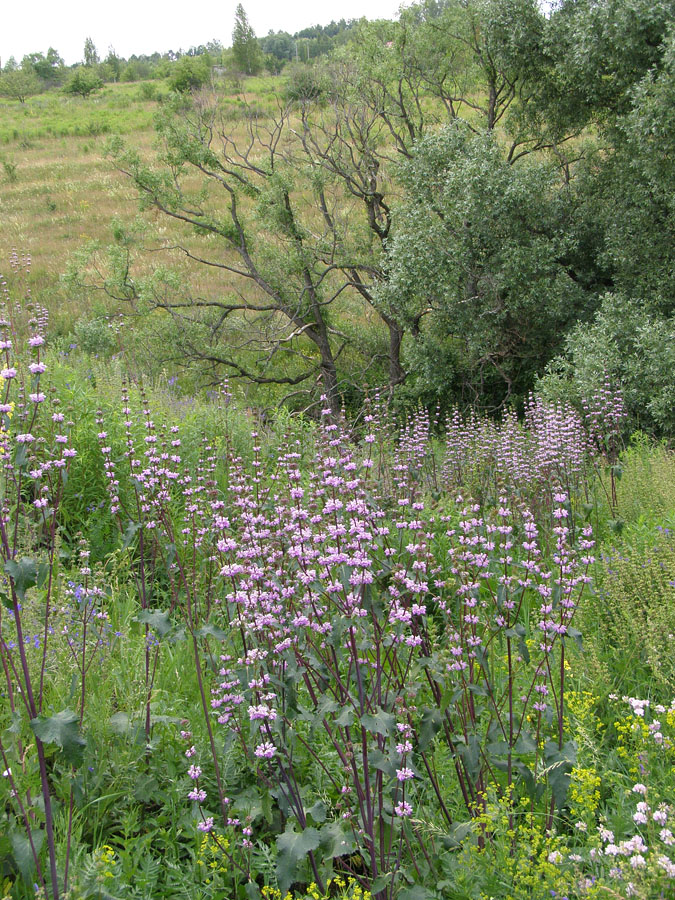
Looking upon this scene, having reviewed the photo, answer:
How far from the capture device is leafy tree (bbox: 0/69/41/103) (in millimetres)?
53000

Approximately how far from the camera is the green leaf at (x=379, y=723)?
90.6 inches

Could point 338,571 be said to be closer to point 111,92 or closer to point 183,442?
point 183,442

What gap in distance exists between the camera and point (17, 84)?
175ft

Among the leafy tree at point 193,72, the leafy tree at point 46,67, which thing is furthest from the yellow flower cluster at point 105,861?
the leafy tree at point 46,67

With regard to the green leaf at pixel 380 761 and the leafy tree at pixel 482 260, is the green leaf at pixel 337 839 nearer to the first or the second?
the green leaf at pixel 380 761

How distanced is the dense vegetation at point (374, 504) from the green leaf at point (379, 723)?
1cm

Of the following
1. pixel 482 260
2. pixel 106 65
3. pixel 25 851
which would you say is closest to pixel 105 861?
pixel 25 851

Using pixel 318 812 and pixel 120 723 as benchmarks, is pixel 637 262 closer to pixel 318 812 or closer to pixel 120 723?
pixel 120 723

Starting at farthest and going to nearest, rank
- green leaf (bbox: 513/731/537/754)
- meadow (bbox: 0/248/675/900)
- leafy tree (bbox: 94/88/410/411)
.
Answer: leafy tree (bbox: 94/88/410/411)
green leaf (bbox: 513/731/537/754)
meadow (bbox: 0/248/675/900)

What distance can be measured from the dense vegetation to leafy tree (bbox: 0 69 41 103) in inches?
1399

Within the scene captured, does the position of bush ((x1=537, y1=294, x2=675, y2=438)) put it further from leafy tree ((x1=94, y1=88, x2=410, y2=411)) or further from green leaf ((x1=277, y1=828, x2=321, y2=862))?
green leaf ((x1=277, y1=828, x2=321, y2=862))

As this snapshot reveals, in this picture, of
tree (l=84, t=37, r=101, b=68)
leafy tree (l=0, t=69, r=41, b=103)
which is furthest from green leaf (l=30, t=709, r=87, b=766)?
tree (l=84, t=37, r=101, b=68)

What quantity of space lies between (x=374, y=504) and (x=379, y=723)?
2.97 ft

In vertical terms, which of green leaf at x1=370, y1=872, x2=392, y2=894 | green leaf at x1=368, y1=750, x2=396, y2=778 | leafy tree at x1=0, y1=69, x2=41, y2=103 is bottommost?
green leaf at x1=370, y1=872, x2=392, y2=894
